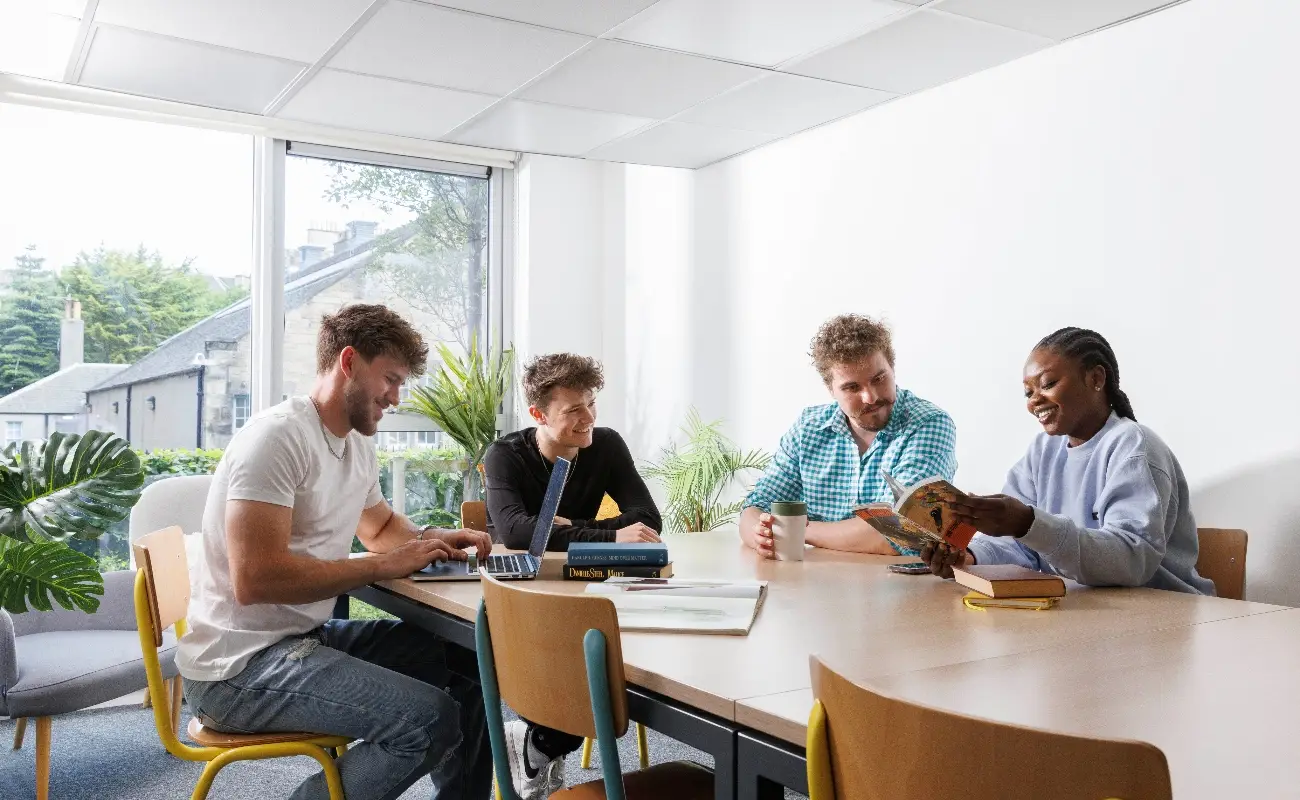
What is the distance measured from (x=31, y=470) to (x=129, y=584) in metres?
1.05

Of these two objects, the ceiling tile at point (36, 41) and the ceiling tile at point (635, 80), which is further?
the ceiling tile at point (635, 80)

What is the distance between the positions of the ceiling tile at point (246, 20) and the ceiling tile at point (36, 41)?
0.19 metres

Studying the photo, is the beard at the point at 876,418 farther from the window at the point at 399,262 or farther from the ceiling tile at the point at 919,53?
the window at the point at 399,262

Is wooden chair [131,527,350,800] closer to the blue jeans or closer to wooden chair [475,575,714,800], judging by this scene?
the blue jeans

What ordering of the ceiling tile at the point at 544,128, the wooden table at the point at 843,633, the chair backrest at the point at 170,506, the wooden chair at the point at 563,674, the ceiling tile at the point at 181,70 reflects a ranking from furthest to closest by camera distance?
the ceiling tile at the point at 544,128 < the chair backrest at the point at 170,506 < the ceiling tile at the point at 181,70 < the wooden chair at the point at 563,674 < the wooden table at the point at 843,633

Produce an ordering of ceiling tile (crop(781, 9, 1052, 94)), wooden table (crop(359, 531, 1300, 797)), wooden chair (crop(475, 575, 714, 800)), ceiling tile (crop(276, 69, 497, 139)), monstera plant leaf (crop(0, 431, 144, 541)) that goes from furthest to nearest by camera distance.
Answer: ceiling tile (crop(276, 69, 497, 139))
ceiling tile (crop(781, 9, 1052, 94))
monstera plant leaf (crop(0, 431, 144, 541))
wooden chair (crop(475, 575, 714, 800))
wooden table (crop(359, 531, 1300, 797))

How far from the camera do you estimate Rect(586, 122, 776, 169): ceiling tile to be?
4.68 metres

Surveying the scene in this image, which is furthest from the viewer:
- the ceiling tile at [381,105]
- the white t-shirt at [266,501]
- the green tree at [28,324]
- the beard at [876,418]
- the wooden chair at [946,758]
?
the green tree at [28,324]

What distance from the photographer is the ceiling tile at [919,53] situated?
133 inches

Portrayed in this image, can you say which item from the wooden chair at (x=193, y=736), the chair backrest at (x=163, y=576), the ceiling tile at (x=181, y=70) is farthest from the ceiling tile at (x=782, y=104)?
the wooden chair at (x=193, y=736)

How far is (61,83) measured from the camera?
14.5ft

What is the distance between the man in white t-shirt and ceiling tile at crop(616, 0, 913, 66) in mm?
1521

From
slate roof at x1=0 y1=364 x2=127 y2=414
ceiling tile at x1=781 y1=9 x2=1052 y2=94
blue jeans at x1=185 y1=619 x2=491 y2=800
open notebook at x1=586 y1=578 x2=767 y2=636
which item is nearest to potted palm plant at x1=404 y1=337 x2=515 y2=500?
slate roof at x1=0 y1=364 x2=127 y2=414

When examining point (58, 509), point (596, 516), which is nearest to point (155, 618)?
point (58, 509)
